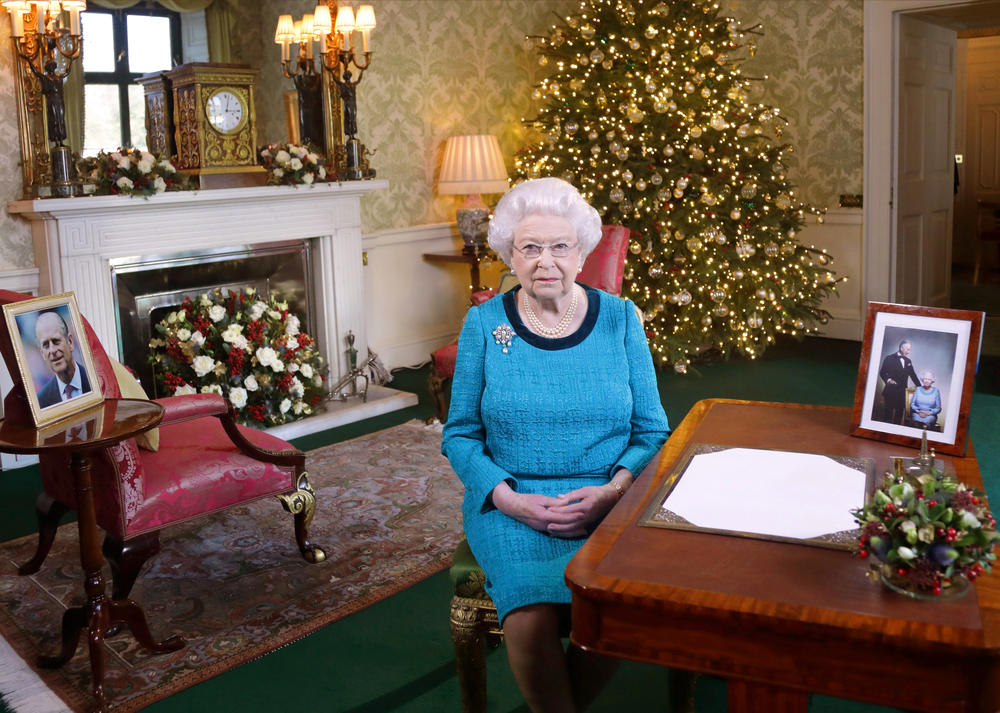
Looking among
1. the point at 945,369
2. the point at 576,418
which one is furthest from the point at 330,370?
the point at 945,369

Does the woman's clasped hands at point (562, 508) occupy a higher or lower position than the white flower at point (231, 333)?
lower

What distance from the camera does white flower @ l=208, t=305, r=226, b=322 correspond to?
192 inches

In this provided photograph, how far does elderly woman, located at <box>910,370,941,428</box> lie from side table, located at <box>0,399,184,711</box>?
1.88 m

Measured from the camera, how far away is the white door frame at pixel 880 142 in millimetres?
6465

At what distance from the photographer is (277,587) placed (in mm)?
3258

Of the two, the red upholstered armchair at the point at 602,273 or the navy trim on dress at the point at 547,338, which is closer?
the navy trim on dress at the point at 547,338

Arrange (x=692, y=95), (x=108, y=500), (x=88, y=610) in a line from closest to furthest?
(x=88, y=610), (x=108, y=500), (x=692, y=95)

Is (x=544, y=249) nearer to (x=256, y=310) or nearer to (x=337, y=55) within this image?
(x=256, y=310)

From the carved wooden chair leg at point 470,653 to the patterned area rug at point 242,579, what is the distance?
984 millimetres

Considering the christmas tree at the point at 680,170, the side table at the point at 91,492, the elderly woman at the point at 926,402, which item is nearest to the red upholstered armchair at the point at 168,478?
the side table at the point at 91,492

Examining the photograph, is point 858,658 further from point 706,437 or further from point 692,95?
point 692,95

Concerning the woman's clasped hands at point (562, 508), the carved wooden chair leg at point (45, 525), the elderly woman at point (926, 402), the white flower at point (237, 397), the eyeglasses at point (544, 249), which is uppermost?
the eyeglasses at point (544, 249)

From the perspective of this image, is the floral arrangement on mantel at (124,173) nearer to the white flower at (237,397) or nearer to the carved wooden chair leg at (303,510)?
the white flower at (237,397)

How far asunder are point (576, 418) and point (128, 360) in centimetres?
353
